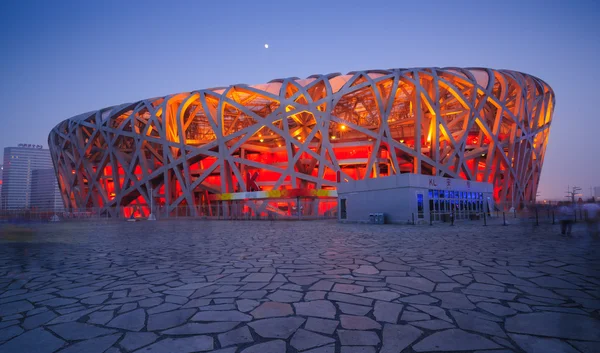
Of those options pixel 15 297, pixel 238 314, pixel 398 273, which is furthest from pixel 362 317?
pixel 15 297

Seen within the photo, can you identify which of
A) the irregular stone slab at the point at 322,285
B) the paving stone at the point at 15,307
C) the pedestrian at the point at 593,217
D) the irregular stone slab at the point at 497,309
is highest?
the pedestrian at the point at 593,217

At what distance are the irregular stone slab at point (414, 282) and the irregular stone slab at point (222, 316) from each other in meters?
2.35

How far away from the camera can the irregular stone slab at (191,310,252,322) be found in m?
3.42

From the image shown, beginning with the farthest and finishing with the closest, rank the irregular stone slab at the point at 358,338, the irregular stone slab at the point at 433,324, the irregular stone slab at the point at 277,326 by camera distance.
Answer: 1. the irregular stone slab at the point at 433,324
2. the irregular stone slab at the point at 277,326
3. the irregular stone slab at the point at 358,338

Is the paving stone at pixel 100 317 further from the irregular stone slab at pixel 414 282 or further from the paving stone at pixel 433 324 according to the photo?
the irregular stone slab at pixel 414 282

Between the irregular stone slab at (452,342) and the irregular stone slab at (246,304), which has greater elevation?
the irregular stone slab at (452,342)

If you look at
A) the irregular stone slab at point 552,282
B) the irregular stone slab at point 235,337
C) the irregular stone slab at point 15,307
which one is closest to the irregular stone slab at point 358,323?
the irregular stone slab at point 235,337

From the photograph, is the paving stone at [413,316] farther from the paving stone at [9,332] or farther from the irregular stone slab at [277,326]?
the paving stone at [9,332]

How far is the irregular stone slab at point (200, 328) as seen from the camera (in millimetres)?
3074

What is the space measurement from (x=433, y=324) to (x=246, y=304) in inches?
79.2

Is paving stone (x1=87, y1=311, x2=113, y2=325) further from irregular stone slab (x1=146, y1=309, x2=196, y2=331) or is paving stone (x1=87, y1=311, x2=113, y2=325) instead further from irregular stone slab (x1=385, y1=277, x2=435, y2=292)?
irregular stone slab (x1=385, y1=277, x2=435, y2=292)

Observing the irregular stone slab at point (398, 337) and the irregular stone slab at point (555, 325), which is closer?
the irregular stone slab at point (398, 337)

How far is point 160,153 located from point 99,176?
8.49 meters

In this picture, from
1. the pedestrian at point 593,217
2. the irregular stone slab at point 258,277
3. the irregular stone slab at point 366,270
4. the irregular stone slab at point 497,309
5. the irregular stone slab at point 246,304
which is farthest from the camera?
the pedestrian at point 593,217
